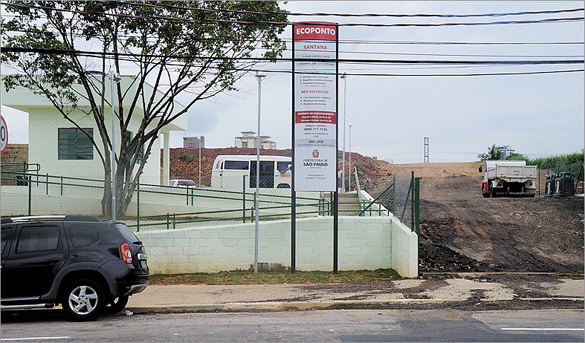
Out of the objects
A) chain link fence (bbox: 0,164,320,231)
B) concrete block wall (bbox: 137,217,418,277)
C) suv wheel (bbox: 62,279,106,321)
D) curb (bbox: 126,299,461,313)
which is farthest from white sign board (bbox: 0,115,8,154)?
chain link fence (bbox: 0,164,320,231)

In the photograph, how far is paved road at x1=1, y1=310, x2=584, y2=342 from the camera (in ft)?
26.9

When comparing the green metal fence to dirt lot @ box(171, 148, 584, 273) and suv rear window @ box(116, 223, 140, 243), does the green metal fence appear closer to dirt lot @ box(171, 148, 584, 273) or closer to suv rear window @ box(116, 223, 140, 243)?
dirt lot @ box(171, 148, 584, 273)

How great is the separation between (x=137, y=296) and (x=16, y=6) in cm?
1223

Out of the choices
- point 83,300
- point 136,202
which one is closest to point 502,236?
point 136,202

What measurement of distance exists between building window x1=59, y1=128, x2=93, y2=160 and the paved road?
14513mm

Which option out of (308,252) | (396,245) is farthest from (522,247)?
(308,252)

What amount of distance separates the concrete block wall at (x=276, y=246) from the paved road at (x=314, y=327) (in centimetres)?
572

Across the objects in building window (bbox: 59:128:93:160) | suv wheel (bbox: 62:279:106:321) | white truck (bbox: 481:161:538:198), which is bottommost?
suv wheel (bbox: 62:279:106:321)

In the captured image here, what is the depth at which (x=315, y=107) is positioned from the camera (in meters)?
16.3

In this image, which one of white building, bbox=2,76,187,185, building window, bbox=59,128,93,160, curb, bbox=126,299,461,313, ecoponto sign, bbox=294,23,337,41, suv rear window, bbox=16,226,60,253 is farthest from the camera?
building window, bbox=59,128,93,160

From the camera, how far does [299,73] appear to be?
1620cm

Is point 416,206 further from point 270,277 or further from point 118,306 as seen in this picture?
point 118,306

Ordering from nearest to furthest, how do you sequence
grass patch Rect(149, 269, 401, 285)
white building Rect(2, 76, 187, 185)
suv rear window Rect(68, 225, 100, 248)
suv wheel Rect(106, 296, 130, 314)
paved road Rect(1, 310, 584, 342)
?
paved road Rect(1, 310, 584, 342)
suv rear window Rect(68, 225, 100, 248)
suv wheel Rect(106, 296, 130, 314)
grass patch Rect(149, 269, 401, 285)
white building Rect(2, 76, 187, 185)

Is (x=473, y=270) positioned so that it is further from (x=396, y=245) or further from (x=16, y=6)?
(x=16, y=6)
